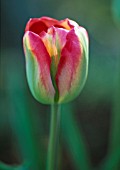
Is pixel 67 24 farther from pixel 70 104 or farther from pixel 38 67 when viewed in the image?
pixel 70 104

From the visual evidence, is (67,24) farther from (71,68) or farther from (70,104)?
(70,104)

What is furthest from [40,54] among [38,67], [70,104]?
[70,104]

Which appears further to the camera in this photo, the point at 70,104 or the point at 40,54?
the point at 70,104

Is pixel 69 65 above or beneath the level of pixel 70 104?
above

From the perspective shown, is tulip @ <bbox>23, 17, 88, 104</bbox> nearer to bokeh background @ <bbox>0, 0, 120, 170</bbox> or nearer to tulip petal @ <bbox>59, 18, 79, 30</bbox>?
tulip petal @ <bbox>59, 18, 79, 30</bbox>

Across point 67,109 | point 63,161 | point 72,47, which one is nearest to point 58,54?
point 72,47

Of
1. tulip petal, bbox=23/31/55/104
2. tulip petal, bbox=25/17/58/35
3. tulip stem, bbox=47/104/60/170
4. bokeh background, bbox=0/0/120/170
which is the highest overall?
tulip petal, bbox=25/17/58/35

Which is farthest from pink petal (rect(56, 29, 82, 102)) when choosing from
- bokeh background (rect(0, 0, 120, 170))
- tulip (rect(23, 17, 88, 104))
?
bokeh background (rect(0, 0, 120, 170))
